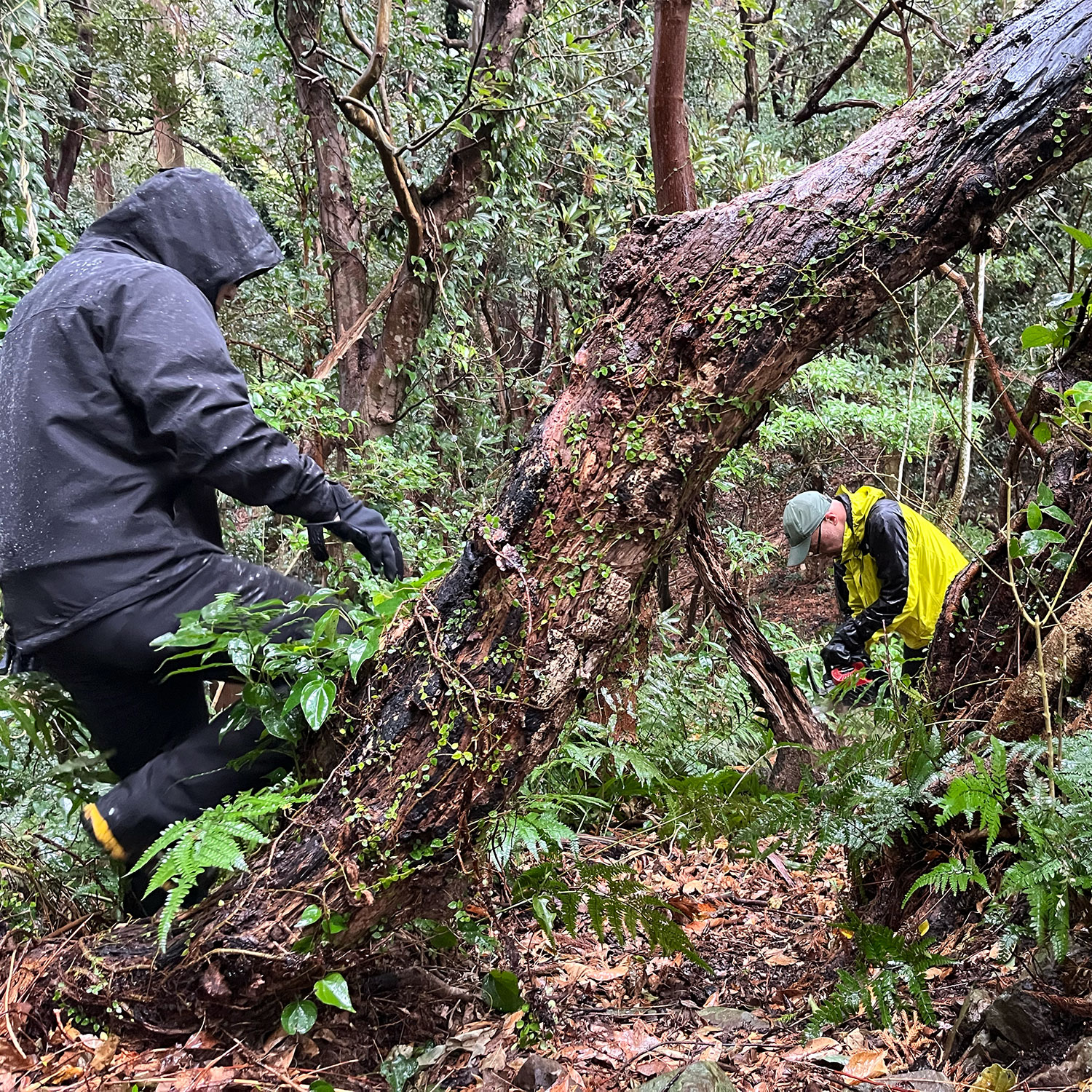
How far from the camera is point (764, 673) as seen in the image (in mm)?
3693

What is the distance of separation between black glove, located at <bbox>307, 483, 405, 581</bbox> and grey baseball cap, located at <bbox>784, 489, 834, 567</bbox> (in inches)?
138

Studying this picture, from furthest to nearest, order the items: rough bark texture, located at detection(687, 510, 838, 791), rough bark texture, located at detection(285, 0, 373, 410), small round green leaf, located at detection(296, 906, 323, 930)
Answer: rough bark texture, located at detection(285, 0, 373, 410)
rough bark texture, located at detection(687, 510, 838, 791)
small round green leaf, located at detection(296, 906, 323, 930)

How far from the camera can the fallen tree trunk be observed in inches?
80.8

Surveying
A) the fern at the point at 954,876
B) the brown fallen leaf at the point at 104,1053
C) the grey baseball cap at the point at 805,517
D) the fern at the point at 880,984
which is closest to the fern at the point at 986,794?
the fern at the point at 954,876

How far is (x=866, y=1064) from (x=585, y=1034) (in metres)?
0.79

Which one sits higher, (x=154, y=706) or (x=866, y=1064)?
(x=154, y=706)

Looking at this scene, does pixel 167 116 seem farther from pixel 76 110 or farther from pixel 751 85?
pixel 751 85

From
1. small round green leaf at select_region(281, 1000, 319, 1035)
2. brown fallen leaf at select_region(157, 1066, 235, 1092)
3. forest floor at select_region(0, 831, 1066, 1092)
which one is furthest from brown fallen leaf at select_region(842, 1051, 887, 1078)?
brown fallen leaf at select_region(157, 1066, 235, 1092)

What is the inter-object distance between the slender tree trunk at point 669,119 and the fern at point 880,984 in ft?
8.71

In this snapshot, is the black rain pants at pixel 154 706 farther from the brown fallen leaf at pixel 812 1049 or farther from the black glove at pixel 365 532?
the brown fallen leaf at pixel 812 1049

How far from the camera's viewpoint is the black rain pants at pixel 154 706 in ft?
7.66

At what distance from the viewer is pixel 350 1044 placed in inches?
86.7

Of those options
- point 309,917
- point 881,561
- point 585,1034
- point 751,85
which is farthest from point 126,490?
point 751,85

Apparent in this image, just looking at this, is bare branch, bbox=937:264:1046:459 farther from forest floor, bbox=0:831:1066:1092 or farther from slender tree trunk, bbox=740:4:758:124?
slender tree trunk, bbox=740:4:758:124
